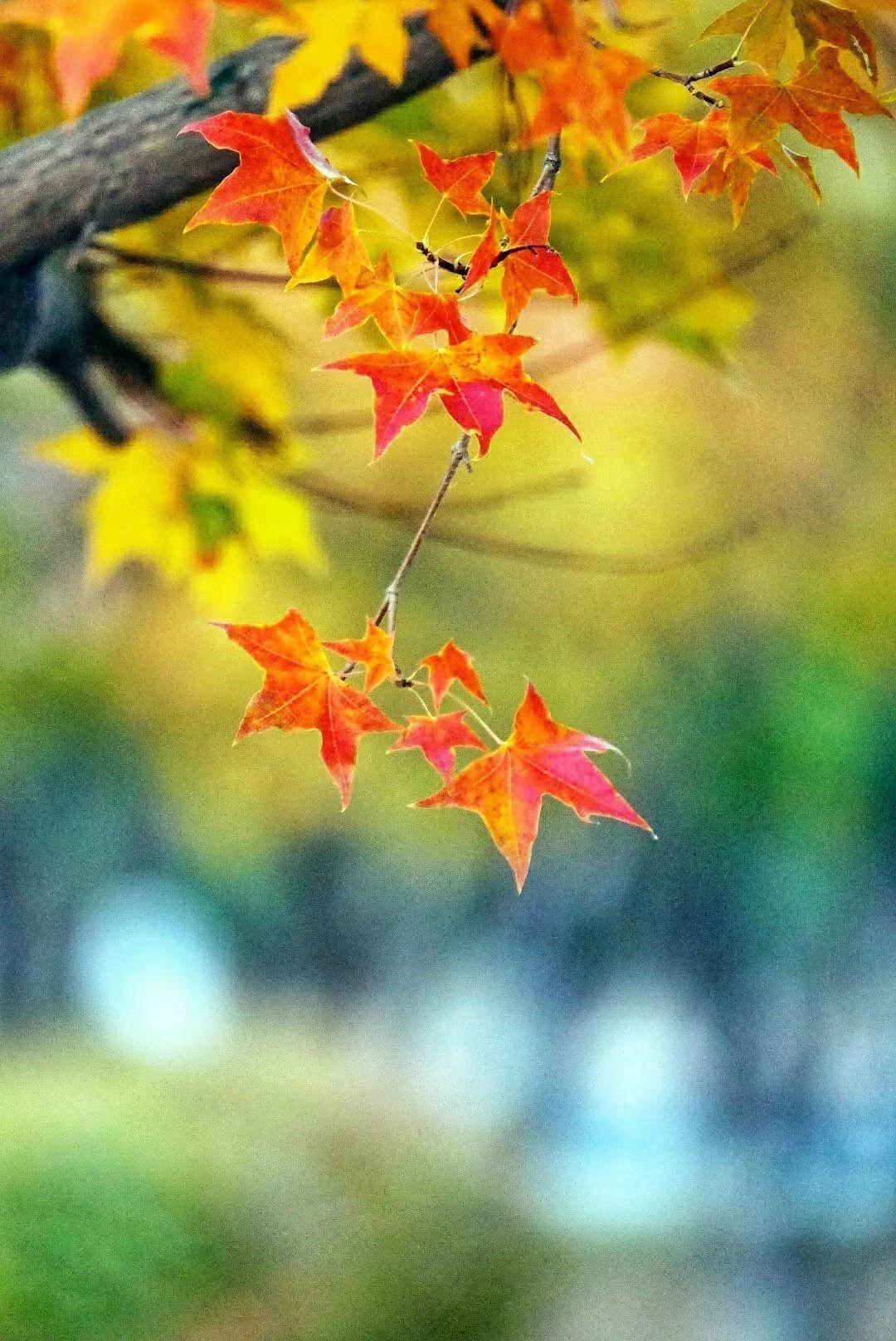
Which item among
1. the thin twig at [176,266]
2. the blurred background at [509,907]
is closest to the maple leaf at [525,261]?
the thin twig at [176,266]

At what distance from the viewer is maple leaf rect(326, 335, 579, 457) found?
14.8 inches

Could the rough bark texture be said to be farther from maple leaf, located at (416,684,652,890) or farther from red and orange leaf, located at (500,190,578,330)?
maple leaf, located at (416,684,652,890)

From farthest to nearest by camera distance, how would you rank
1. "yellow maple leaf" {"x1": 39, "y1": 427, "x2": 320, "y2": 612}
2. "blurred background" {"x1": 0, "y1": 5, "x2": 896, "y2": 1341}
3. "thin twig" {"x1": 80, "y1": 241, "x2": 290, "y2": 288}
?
"blurred background" {"x1": 0, "y1": 5, "x2": 896, "y2": 1341} < "yellow maple leaf" {"x1": 39, "y1": 427, "x2": 320, "y2": 612} < "thin twig" {"x1": 80, "y1": 241, "x2": 290, "y2": 288}

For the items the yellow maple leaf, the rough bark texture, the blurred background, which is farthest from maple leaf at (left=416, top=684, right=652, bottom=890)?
the blurred background

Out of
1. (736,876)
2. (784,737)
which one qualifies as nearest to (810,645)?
(784,737)

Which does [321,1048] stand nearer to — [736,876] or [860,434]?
[736,876]

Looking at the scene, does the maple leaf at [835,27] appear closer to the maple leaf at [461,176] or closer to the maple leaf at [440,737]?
the maple leaf at [461,176]

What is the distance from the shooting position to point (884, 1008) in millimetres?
2438

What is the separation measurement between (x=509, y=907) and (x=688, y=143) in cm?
248

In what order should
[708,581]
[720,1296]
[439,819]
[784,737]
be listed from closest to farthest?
[720,1296], [708,581], [784,737], [439,819]

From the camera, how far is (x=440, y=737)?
0.46 metres

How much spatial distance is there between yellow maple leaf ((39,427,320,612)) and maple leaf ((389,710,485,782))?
0.47 meters

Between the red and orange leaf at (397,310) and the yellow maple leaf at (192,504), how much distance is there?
0.50 meters

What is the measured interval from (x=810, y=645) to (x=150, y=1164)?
1612 mm
